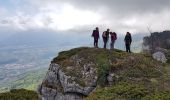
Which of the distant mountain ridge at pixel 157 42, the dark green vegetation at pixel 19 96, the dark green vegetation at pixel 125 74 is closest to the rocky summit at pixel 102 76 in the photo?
the dark green vegetation at pixel 125 74

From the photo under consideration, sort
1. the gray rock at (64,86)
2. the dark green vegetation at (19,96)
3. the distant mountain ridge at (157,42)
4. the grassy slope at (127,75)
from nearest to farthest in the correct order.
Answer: the grassy slope at (127,75)
the dark green vegetation at (19,96)
the gray rock at (64,86)
the distant mountain ridge at (157,42)

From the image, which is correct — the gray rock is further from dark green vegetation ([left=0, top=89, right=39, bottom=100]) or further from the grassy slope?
dark green vegetation ([left=0, top=89, right=39, bottom=100])

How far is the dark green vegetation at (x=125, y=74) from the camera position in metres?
32.2

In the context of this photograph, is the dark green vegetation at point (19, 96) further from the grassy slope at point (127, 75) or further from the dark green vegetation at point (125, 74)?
the dark green vegetation at point (125, 74)

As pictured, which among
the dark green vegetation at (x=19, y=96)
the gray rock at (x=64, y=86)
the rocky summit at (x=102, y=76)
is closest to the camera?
the rocky summit at (x=102, y=76)

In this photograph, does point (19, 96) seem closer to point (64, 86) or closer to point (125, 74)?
point (64, 86)

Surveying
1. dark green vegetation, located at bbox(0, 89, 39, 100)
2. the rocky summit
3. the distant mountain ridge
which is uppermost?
the distant mountain ridge

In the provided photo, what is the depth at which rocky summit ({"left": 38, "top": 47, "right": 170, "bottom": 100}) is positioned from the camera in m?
34.5

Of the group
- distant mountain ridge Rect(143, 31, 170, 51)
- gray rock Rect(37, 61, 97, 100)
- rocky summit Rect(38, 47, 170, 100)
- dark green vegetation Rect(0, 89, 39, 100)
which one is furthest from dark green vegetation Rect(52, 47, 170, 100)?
distant mountain ridge Rect(143, 31, 170, 51)

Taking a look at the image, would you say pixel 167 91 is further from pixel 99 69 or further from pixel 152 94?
pixel 99 69

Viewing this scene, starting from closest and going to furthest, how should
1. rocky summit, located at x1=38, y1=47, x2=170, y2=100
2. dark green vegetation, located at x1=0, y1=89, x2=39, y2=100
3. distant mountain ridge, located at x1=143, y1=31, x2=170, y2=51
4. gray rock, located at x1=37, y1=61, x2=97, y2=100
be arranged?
1. rocky summit, located at x1=38, y1=47, x2=170, y2=100
2. dark green vegetation, located at x1=0, y1=89, x2=39, y2=100
3. gray rock, located at x1=37, y1=61, x2=97, y2=100
4. distant mountain ridge, located at x1=143, y1=31, x2=170, y2=51

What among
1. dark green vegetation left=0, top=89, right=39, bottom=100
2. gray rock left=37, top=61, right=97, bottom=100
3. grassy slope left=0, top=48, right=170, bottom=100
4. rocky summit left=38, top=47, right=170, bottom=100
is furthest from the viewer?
gray rock left=37, top=61, right=97, bottom=100

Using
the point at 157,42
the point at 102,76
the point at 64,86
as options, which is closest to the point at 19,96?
the point at 64,86

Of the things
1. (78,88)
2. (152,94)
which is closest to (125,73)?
(78,88)
